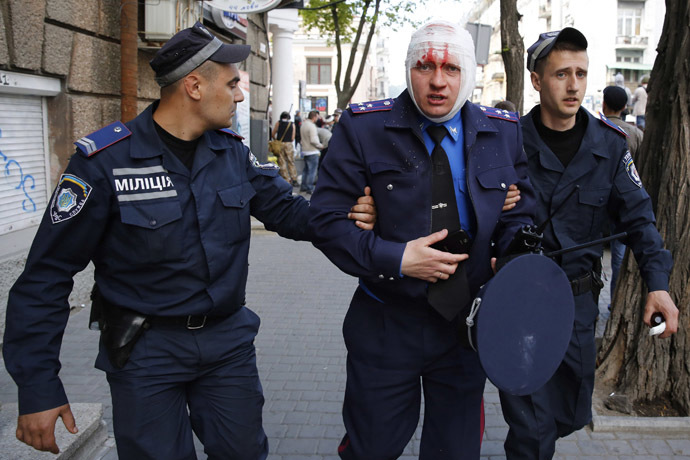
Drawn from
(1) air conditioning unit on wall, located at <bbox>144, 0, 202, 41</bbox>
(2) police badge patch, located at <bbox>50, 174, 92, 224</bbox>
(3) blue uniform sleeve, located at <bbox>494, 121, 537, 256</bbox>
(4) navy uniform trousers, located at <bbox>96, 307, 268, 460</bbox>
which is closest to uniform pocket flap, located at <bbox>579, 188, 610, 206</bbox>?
(3) blue uniform sleeve, located at <bbox>494, 121, 537, 256</bbox>

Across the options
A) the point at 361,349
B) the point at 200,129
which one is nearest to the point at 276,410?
the point at 361,349

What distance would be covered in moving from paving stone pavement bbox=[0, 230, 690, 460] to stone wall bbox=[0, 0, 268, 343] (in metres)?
0.94

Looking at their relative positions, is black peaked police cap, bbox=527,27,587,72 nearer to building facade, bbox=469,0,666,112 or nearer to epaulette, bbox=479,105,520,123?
epaulette, bbox=479,105,520,123

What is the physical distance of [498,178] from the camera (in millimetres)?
2430

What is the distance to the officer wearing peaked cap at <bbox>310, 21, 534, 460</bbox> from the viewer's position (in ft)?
7.57

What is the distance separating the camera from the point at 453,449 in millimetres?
2566

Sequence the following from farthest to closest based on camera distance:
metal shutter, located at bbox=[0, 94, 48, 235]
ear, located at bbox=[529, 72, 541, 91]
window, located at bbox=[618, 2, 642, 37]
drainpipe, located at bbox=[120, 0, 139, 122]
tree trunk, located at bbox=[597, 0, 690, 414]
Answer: window, located at bbox=[618, 2, 642, 37] → drainpipe, located at bbox=[120, 0, 139, 122] → metal shutter, located at bbox=[0, 94, 48, 235] → tree trunk, located at bbox=[597, 0, 690, 414] → ear, located at bbox=[529, 72, 541, 91]

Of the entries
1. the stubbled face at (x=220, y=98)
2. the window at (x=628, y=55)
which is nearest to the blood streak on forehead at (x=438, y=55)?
the stubbled face at (x=220, y=98)

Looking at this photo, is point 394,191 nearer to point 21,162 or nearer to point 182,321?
point 182,321

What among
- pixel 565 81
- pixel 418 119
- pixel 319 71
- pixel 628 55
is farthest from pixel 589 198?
pixel 319 71

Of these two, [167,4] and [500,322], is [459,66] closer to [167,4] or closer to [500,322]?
[500,322]

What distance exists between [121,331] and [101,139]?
2.28ft

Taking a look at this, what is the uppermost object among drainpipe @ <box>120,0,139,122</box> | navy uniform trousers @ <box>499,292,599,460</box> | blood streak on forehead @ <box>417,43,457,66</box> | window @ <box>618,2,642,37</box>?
window @ <box>618,2,642,37</box>

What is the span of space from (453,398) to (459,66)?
1.24 meters
